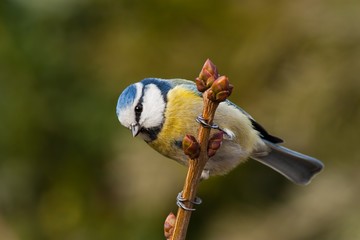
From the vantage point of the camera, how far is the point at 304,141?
9.43 feet

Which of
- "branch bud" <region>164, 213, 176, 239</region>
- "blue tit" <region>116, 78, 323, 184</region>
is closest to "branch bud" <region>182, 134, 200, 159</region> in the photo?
"branch bud" <region>164, 213, 176, 239</region>

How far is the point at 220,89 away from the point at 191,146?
0.12m

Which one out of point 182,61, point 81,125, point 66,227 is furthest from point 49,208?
point 182,61

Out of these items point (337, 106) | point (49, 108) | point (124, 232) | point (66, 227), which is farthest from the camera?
point (49, 108)

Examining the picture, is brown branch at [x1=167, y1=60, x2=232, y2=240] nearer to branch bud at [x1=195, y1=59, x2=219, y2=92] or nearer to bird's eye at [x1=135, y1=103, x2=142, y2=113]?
branch bud at [x1=195, y1=59, x2=219, y2=92]

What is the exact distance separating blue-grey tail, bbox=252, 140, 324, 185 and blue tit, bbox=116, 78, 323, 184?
0.78 feet

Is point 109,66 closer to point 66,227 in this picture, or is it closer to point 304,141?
point 66,227

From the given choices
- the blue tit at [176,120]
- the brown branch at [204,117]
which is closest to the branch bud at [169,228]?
the brown branch at [204,117]

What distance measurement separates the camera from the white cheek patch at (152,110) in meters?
2.01

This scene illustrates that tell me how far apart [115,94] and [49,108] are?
43cm

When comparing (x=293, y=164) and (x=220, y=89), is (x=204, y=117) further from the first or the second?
(x=293, y=164)

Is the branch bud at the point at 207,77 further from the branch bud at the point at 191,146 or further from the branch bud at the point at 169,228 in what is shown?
the branch bud at the point at 169,228

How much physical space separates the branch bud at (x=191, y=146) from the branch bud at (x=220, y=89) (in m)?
0.09

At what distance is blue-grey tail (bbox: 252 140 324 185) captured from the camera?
2400mm
